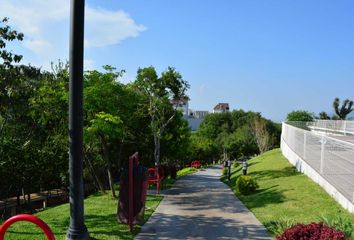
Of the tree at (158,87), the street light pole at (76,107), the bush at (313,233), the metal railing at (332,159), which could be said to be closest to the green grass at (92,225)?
the street light pole at (76,107)

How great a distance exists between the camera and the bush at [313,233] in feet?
18.8

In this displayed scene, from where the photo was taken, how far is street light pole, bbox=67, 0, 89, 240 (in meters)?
7.05

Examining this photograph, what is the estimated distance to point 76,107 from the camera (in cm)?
710

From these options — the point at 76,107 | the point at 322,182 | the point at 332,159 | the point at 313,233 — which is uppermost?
the point at 76,107

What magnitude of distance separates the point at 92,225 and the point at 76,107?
13.2ft

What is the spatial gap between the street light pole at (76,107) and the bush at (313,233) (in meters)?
3.40

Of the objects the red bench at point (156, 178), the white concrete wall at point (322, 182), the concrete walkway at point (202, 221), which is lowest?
the concrete walkway at point (202, 221)

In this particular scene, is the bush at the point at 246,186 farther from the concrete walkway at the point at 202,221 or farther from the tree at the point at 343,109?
the tree at the point at 343,109

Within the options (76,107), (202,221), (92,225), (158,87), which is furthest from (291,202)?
(158,87)

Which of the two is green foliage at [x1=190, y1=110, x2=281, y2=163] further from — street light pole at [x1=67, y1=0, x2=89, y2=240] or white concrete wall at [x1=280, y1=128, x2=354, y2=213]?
street light pole at [x1=67, y1=0, x2=89, y2=240]

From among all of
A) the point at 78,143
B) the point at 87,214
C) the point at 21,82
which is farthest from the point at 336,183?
the point at 21,82

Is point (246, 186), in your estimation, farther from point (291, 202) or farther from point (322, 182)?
point (291, 202)

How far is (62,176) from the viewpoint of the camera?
24375 mm

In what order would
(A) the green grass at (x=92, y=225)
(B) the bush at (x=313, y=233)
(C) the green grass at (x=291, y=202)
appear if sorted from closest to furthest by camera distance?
(B) the bush at (x=313, y=233)
(A) the green grass at (x=92, y=225)
(C) the green grass at (x=291, y=202)
